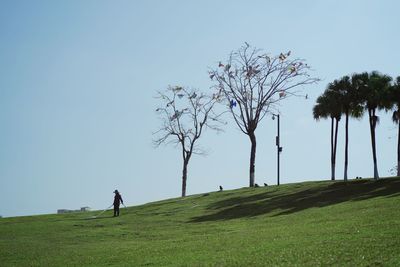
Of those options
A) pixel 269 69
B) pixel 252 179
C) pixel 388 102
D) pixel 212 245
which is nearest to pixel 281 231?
pixel 212 245

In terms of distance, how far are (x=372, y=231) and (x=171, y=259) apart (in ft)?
21.9

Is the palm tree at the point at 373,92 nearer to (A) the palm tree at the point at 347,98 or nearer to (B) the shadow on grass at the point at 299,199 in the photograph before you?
(A) the palm tree at the point at 347,98

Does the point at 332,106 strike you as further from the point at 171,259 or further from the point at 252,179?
the point at 171,259

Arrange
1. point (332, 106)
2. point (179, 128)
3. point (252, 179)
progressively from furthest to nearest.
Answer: point (179, 128) < point (252, 179) < point (332, 106)

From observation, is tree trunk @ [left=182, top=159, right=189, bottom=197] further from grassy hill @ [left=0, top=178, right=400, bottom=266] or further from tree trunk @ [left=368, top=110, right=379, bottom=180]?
tree trunk @ [left=368, top=110, right=379, bottom=180]

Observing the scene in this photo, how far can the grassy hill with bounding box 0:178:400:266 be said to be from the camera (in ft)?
53.2

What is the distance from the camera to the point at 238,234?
23.6 metres

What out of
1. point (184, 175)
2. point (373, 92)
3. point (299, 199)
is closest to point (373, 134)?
point (373, 92)

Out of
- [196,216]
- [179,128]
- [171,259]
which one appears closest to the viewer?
[171,259]

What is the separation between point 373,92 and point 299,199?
13552 millimetres

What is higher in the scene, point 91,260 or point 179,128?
point 179,128

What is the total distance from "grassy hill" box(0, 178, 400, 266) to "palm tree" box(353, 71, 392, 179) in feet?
18.4

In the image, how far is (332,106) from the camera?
50.1 m

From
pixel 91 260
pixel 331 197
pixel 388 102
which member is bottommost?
pixel 91 260
